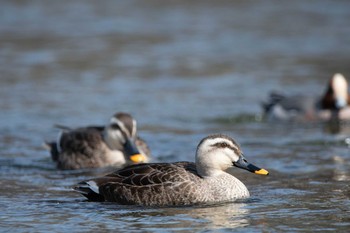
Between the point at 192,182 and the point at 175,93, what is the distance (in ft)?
31.2

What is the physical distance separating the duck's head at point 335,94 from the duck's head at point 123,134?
5765mm

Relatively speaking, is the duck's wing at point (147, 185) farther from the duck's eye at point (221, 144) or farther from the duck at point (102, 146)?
the duck at point (102, 146)

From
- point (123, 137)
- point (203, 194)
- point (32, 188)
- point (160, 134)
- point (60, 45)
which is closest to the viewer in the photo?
point (203, 194)

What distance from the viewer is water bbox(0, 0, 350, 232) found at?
1104 centimetres

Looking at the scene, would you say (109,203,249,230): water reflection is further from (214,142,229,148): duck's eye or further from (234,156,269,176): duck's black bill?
(214,142,229,148): duck's eye

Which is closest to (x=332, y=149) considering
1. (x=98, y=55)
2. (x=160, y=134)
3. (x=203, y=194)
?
(x=160, y=134)

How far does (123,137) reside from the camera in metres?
15.0

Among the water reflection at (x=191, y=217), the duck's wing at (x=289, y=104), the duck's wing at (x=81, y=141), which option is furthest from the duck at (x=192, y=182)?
the duck's wing at (x=289, y=104)

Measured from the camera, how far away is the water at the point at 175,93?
435 inches

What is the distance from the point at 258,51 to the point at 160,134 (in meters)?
8.42

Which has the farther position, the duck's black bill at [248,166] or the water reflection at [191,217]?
the duck's black bill at [248,166]

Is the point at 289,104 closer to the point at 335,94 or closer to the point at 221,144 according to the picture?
the point at 335,94

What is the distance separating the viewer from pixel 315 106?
19.5 m

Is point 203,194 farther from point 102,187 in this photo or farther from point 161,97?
point 161,97
